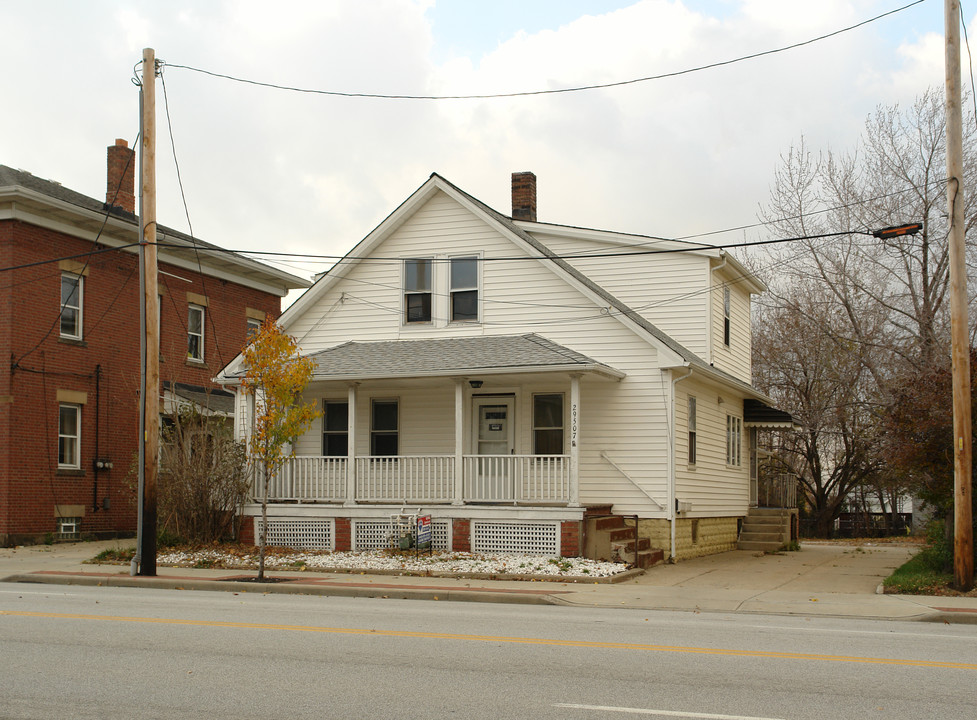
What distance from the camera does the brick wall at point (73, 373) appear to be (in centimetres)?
2370

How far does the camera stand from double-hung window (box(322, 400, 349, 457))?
2297cm

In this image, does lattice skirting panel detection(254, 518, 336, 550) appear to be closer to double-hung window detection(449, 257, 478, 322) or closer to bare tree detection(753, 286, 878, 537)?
double-hung window detection(449, 257, 478, 322)

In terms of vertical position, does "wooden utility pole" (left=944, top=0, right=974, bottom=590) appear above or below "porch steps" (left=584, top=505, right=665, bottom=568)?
above

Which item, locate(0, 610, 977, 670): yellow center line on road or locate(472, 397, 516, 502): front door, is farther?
locate(472, 397, 516, 502): front door

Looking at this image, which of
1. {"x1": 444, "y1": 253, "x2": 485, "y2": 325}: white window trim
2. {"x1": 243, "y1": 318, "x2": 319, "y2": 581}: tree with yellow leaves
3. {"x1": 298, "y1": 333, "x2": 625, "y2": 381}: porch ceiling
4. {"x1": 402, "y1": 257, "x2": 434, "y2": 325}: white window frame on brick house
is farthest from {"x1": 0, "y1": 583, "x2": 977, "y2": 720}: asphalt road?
{"x1": 402, "y1": 257, "x2": 434, "y2": 325}: white window frame on brick house

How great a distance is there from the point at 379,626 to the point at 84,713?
4543 millimetres

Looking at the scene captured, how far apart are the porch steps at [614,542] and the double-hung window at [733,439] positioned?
6442mm

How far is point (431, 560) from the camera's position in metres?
18.8

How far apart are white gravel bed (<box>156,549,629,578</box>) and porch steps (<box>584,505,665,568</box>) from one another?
0.37 metres

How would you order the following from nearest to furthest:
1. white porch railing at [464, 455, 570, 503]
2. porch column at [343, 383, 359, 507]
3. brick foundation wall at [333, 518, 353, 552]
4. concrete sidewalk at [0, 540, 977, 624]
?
1. concrete sidewalk at [0, 540, 977, 624]
2. white porch railing at [464, 455, 570, 503]
3. brick foundation wall at [333, 518, 353, 552]
4. porch column at [343, 383, 359, 507]

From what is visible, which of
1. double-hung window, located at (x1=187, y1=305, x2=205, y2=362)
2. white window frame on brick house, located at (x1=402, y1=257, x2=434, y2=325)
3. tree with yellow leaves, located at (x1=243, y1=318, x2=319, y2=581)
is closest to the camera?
tree with yellow leaves, located at (x1=243, y1=318, x2=319, y2=581)

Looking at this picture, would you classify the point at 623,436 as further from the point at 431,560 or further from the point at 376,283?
the point at 376,283

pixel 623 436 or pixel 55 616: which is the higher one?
pixel 623 436

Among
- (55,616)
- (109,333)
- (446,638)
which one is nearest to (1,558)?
(109,333)
